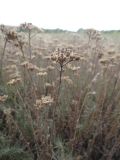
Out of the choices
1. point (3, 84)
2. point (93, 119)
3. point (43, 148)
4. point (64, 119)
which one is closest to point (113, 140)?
point (93, 119)

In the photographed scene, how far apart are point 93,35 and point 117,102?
2.92 feet

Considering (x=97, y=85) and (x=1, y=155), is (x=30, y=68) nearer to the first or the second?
(x=1, y=155)

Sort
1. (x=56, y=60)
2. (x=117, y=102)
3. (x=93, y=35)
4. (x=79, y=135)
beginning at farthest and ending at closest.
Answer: (x=93, y=35)
(x=117, y=102)
(x=79, y=135)
(x=56, y=60)

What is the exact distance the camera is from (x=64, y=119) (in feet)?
10.6

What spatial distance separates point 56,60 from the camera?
222cm

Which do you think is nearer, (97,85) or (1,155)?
(1,155)

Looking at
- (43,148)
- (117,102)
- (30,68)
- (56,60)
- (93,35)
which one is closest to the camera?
(56,60)

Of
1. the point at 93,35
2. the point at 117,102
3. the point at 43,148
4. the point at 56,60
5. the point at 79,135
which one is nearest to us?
the point at 56,60

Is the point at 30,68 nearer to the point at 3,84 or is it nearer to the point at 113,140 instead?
the point at 113,140

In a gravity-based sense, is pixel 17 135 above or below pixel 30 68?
below

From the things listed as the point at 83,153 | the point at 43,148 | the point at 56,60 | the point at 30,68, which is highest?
the point at 56,60

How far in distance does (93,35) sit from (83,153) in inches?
63.3

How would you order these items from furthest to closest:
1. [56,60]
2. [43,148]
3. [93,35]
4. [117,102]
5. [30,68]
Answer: [93,35] → [117,102] → [30,68] → [43,148] → [56,60]

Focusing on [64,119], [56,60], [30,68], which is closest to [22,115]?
[64,119]
